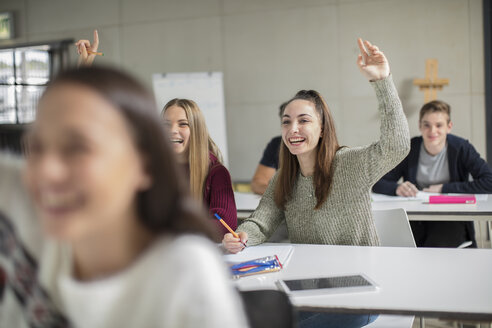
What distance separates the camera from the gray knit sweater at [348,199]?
1.94 metres

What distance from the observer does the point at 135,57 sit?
6.03 meters

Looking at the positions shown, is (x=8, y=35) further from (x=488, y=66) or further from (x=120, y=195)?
(x=120, y=195)

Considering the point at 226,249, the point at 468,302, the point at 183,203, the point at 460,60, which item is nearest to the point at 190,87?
the point at 460,60

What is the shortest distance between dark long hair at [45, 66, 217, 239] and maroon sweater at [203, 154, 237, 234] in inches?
59.9

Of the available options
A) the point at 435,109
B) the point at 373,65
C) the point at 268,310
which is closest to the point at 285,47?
the point at 435,109

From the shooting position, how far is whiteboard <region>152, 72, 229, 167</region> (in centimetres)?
527

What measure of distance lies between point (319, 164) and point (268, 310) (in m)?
1.39

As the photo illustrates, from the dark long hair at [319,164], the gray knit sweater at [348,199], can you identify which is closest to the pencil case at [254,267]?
the gray knit sweater at [348,199]

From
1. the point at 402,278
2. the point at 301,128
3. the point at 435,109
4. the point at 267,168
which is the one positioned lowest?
the point at 402,278

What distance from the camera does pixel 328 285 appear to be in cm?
146

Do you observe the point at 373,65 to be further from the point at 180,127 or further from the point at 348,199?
the point at 180,127

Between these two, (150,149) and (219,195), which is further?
(219,195)

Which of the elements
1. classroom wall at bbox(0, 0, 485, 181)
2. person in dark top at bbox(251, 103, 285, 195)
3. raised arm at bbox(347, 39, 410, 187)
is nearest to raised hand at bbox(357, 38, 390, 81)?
raised arm at bbox(347, 39, 410, 187)

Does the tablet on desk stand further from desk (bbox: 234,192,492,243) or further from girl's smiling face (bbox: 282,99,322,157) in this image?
desk (bbox: 234,192,492,243)
